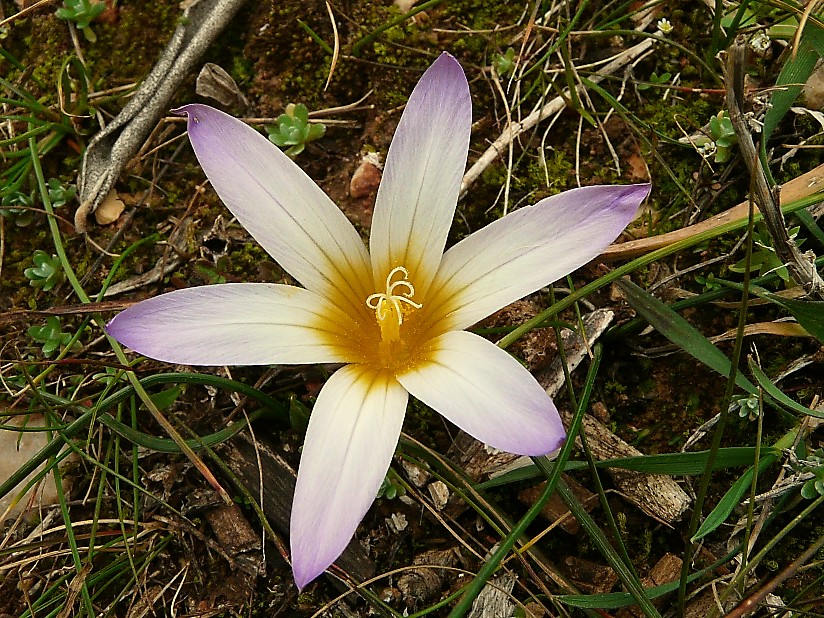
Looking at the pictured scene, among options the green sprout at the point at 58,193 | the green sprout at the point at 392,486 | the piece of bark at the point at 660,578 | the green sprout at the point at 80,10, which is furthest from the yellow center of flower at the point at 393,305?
the green sprout at the point at 80,10

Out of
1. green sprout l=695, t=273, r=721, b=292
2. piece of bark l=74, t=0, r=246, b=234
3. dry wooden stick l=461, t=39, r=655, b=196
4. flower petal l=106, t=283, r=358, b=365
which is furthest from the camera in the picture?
piece of bark l=74, t=0, r=246, b=234

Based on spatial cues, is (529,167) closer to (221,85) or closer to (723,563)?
(221,85)

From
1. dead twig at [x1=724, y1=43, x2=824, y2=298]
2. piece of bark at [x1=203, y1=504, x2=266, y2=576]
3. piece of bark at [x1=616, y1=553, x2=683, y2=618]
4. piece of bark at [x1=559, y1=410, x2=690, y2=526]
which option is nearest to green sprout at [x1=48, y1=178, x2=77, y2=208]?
piece of bark at [x1=203, y1=504, x2=266, y2=576]

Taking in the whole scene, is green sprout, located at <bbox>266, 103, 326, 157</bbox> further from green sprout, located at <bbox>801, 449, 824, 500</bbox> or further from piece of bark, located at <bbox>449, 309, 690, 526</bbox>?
green sprout, located at <bbox>801, 449, 824, 500</bbox>

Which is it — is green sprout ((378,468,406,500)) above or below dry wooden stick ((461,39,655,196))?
below

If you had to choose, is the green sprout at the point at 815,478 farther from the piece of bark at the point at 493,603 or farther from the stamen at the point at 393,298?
the stamen at the point at 393,298

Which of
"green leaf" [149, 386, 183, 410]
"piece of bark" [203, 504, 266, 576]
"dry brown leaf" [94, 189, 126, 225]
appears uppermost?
"dry brown leaf" [94, 189, 126, 225]

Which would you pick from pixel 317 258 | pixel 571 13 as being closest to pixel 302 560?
Result: pixel 317 258
